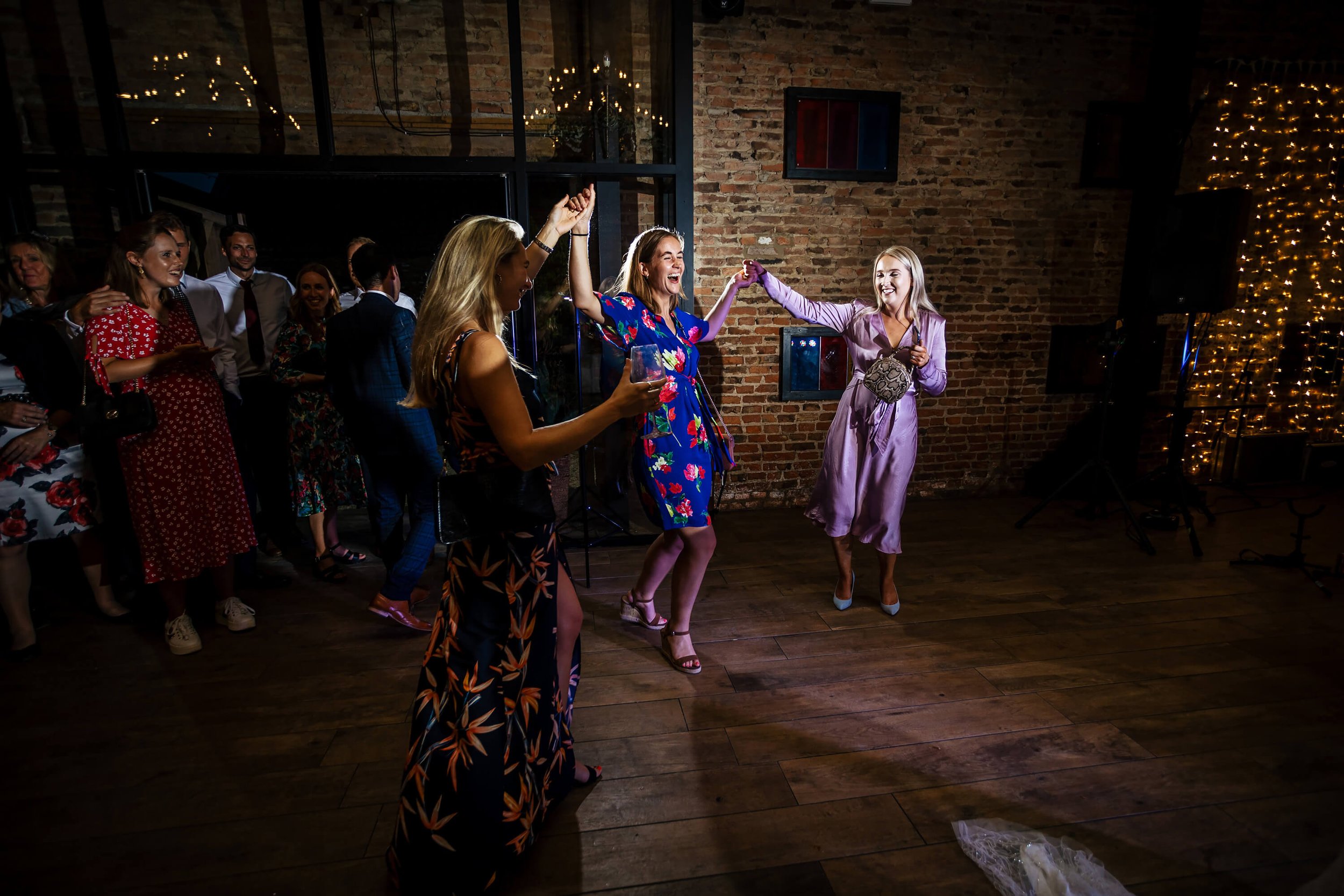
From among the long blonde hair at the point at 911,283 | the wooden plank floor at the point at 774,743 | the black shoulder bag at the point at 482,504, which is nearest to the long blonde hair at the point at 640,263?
the long blonde hair at the point at 911,283

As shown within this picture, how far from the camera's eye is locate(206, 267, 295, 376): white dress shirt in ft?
12.7

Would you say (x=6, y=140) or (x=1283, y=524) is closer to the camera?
(x=6, y=140)

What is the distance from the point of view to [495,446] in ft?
5.16

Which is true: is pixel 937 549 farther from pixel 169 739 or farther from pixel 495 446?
pixel 169 739

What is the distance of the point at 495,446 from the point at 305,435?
8.92 feet

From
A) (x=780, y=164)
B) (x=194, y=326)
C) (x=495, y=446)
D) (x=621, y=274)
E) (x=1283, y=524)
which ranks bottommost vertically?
(x=1283, y=524)

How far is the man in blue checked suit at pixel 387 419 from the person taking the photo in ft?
9.72

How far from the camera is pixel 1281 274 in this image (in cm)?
533

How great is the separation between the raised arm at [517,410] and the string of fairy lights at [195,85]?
442 centimetres

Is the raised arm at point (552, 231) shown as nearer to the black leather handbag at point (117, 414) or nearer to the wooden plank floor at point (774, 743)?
the wooden plank floor at point (774, 743)

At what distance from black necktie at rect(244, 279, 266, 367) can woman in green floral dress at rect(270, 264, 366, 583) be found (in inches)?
7.0

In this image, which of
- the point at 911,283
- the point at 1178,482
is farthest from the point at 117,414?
the point at 1178,482

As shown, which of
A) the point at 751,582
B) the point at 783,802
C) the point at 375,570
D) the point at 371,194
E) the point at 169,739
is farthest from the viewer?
the point at 371,194

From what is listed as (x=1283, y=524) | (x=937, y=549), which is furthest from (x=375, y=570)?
(x=1283, y=524)
